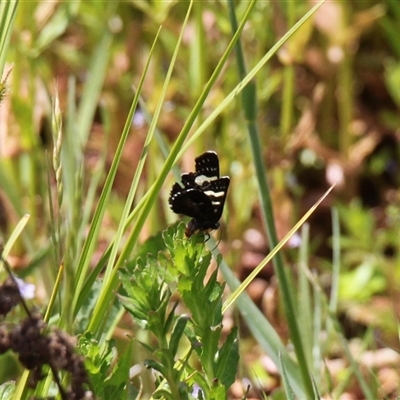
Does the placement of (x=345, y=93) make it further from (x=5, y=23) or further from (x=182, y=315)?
(x=182, y=315)

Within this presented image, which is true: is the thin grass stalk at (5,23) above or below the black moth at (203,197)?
above

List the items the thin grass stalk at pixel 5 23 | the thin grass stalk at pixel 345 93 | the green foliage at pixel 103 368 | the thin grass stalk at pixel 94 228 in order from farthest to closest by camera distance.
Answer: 1. the thin grass stalk at pixel 345 93
2. the thin grass stalk at pixel 5 23
3. the thin grass stalk at pixel 94 228
4. the green foliage at pixel 103 368

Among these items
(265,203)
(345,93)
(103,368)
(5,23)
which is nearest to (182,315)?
(103,368)

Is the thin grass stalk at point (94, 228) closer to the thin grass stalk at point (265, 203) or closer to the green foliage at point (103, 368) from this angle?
the green foliage at point (103, 368)

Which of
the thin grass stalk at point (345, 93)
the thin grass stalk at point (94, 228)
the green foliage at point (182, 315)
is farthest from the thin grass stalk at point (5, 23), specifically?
the thin grass stalk at point (345, 93)

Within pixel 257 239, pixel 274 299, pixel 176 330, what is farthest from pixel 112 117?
pixel 176 330
